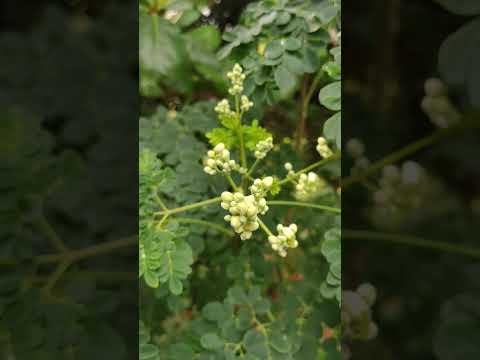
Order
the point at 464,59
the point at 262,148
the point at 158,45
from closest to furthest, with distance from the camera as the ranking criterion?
the point at 464,59
the point at 262,148
the point at 158,45

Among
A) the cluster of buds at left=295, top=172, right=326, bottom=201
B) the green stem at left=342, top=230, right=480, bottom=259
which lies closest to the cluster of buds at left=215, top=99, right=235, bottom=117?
the cluster of buds at left=295, top=172, right=326, bottom=201

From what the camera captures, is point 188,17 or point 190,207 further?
A: point 188,17

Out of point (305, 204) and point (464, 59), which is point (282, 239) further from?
point (464, 59)

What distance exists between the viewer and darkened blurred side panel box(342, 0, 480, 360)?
0.61 metres

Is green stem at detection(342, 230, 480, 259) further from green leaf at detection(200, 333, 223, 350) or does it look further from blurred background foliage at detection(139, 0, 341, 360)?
green leaf at detection(200, 333, 223, 350)

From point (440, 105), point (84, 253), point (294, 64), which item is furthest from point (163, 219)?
point (440, 105)

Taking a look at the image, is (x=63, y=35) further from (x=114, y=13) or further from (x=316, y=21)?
(x=316, y=21)

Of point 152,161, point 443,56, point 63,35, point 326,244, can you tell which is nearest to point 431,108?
point 443,56

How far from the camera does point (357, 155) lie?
0.65 meters

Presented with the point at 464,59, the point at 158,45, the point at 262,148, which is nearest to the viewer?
the point at 464,59

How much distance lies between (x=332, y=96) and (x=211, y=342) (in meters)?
0.33

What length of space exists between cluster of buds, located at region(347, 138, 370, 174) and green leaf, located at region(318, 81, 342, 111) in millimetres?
100

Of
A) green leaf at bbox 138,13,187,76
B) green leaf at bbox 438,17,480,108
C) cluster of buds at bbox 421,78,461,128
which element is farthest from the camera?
green leaf at bbox 138,13,187,76

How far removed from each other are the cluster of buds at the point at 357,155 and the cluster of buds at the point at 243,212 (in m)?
0.18
